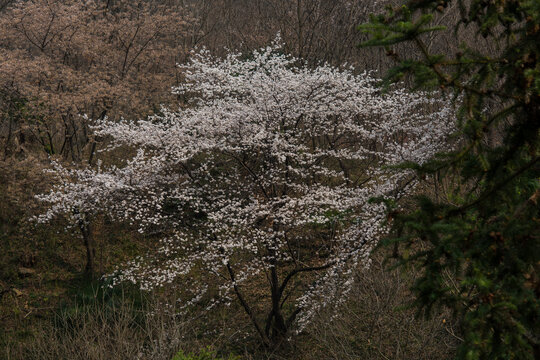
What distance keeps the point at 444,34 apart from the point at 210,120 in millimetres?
6945

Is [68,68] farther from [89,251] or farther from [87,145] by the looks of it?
[89,251]

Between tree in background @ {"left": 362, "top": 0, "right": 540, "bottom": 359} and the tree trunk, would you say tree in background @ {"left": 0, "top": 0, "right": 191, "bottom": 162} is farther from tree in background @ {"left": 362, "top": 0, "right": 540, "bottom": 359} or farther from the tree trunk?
tree in background @ {"left": 362, "top": 0, "right": 540, "bottom": 359}

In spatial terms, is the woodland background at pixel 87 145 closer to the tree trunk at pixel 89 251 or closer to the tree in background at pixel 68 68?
the tree in background at pixel 68 68

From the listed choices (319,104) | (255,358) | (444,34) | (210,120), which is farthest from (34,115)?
(444,34)

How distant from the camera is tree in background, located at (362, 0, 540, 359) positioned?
2.35 m

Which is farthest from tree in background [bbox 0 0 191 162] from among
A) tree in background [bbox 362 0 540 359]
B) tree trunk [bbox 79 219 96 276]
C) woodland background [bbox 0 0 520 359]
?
tree in background [bbox 362 0 540 359]

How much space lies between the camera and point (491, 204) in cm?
274

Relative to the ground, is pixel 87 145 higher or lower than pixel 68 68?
lower

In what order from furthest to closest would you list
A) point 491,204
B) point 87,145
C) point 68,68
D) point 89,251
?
point 87,145 < point 89,251 < point 68,68 < point 491,204

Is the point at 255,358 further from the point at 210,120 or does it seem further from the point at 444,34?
the point at 444,34

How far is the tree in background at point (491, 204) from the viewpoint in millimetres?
2354

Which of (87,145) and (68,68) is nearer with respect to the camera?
(68,68)

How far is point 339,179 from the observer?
1246 centimetres

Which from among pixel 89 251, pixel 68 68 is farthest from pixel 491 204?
pixel 89 251
